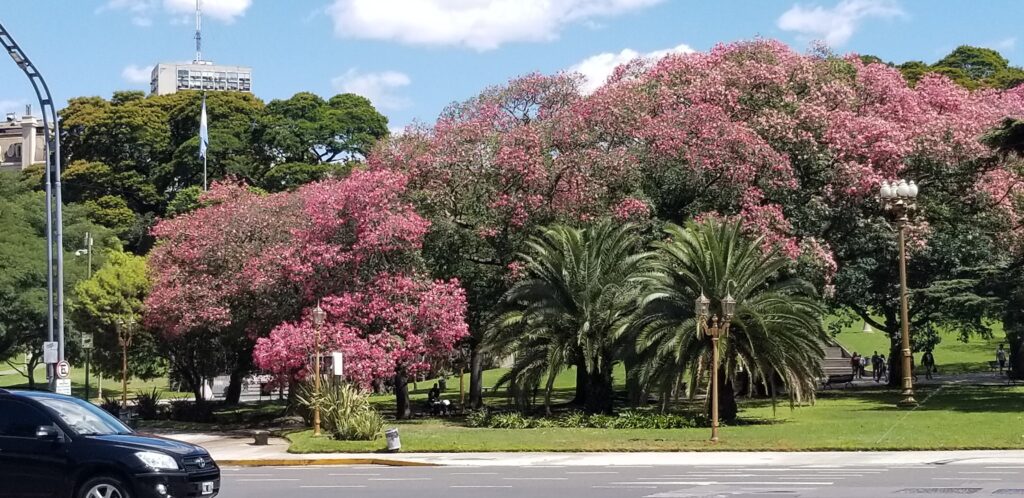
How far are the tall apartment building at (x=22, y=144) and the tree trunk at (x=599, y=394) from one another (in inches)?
3741

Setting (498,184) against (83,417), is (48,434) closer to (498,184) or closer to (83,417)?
(83,417)

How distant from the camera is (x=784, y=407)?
4003 cm

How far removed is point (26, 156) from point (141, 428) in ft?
292

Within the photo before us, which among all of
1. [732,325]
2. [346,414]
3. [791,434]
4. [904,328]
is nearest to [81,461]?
[346,414]

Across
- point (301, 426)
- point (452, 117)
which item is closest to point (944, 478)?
point (301, 426)

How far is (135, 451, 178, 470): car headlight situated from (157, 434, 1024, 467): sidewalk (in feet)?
35.3

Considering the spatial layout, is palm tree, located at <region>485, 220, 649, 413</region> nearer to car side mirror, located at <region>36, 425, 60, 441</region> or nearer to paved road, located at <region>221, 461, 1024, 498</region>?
paved road, located at <region>221, 461, 1024, 498</region>

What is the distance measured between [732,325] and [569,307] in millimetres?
5602

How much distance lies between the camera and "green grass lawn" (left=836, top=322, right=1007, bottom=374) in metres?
62.0

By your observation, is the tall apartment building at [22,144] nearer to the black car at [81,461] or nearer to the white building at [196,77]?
the white building at [196,77]

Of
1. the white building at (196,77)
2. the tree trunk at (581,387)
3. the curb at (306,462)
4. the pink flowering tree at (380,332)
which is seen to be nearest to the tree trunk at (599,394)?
the tree trunk at (581,387)

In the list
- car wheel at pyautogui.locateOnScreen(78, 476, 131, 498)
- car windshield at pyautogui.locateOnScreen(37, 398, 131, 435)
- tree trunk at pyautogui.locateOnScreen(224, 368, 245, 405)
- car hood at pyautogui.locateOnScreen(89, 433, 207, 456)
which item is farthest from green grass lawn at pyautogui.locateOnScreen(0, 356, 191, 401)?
car wheel at pyautogui.locateOnScreen(78, 476, 131, 498)

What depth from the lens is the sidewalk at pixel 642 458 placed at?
22.8m

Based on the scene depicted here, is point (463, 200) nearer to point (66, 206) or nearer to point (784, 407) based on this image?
point (784, 407)
